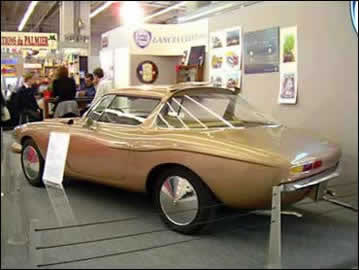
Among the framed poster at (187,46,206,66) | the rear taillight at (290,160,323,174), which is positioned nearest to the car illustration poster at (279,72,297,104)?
the framed poster at (187,46,206,66)

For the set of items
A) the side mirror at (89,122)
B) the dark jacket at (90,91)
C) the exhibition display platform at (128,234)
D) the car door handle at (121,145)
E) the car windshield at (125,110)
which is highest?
the dark jacket at (90,91)

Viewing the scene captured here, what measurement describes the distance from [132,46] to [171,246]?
4.13ft

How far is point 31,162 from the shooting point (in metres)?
2.77

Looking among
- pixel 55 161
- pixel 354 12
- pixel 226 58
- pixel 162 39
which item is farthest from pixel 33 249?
pixel 354 12

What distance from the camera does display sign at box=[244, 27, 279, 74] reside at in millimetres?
3707

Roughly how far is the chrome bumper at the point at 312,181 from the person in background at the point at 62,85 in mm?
1305

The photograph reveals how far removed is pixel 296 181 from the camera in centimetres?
266

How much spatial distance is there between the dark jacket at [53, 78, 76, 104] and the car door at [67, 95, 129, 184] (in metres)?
0.49

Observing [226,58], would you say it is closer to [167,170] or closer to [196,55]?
[196,55]

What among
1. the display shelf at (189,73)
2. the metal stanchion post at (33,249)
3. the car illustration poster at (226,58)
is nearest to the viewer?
the metal stanchion post at (33,249)

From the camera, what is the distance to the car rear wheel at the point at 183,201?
2736 millimetres

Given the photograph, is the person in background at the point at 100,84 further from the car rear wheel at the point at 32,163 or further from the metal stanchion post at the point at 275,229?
the metal stanchion post at the point at 275,229

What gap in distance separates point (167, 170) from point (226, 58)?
1155 mm

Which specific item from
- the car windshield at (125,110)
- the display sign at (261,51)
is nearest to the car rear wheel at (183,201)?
the car windshield at (125,110)
